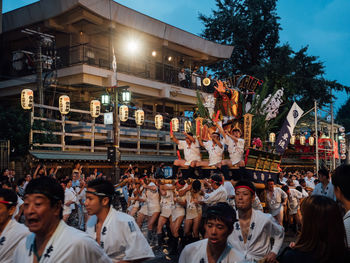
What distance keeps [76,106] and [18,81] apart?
12.8 ft

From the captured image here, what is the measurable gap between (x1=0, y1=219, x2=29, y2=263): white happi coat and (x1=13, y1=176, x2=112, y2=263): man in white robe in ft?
2.47

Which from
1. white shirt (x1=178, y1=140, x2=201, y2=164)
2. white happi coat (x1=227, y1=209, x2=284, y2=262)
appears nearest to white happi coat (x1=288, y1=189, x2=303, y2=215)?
white shirt (x1=178, y1=140, x2=201, y2=164)

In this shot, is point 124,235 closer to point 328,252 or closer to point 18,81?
point 328,252

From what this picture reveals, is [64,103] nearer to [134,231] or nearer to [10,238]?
[10,238]

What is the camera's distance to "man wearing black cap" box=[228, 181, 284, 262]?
490 centimetres

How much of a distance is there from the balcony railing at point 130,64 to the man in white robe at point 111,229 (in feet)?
63.6

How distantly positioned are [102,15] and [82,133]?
22.4 ft

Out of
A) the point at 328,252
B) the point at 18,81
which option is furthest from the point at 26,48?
the point at 328,252

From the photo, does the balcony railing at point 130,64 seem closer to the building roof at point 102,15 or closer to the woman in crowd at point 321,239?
the building roof at point 102,15

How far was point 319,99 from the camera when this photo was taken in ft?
113

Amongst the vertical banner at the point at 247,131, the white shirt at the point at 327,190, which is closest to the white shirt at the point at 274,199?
the vertical banner at the point at 247,131

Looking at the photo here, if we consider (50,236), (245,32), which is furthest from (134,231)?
(245,32)

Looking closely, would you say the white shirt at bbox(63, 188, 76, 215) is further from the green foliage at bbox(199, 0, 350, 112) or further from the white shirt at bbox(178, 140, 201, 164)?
the green foliage at bbox(199, 0, 350, 112)

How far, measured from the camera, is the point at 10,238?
3.90 meters
